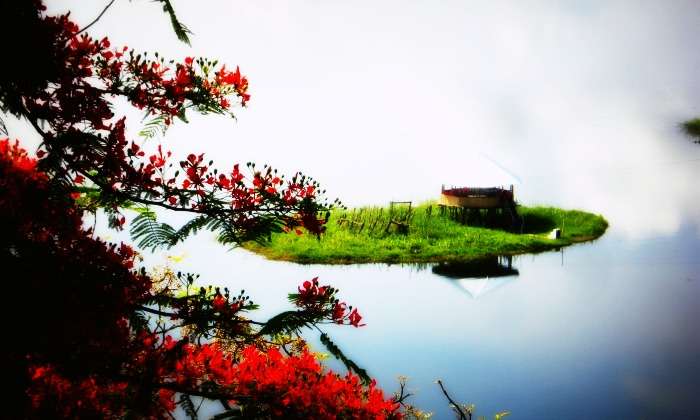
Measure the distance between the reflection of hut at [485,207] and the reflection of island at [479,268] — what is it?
3.54 m

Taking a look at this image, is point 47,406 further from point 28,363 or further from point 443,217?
point 443,217

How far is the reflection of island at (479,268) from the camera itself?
12047 mm

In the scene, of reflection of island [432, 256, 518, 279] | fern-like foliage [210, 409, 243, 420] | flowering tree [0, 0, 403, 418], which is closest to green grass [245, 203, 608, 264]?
reflection of island [432, 256, 518, 279]

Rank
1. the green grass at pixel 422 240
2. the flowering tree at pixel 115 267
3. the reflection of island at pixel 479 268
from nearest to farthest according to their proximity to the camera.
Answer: the flowering tree at pixel 115 267 → the reflection of island at pixel 479 268 → the green grass at pixel 422 240

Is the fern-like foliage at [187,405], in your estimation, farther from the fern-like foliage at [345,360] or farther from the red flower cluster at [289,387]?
the fern-like foliage at [345,360]

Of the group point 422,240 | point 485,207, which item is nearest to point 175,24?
point 422,240

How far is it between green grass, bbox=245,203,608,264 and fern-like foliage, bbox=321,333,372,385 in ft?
31.4

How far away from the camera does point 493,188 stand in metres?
18.1

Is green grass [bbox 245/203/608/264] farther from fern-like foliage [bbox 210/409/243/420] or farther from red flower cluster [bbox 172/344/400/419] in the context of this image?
fern-like foliage [bbox 210/409/243/420]

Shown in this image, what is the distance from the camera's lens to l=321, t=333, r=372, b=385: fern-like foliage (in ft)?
6.70

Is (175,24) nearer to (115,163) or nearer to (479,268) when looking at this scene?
(115,163)

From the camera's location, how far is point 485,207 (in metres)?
16.9

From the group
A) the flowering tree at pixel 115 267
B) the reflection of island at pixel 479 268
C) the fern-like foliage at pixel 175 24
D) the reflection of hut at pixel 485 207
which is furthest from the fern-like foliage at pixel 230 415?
the reflection of hut at pixel 485 207

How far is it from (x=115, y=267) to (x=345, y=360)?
1166 millimetres
